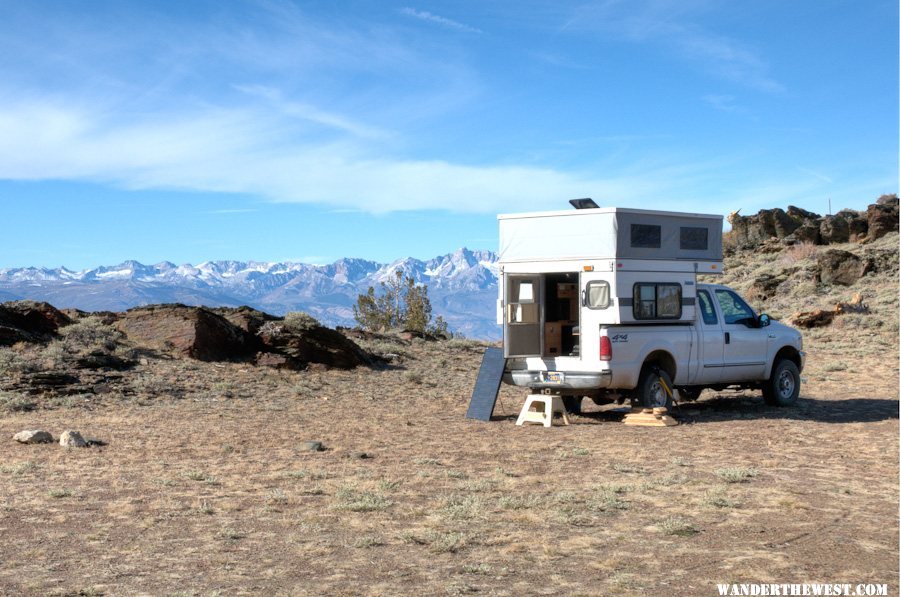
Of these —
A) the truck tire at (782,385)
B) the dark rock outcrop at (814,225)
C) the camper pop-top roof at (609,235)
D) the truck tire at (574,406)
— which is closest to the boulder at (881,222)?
the dark rock outcrop at (814,225)

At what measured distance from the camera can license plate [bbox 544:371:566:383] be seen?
44.6 feet

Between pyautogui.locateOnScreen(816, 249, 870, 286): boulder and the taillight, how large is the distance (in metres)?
30.5

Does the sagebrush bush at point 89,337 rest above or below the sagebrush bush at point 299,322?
below

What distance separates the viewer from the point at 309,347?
21359 mm

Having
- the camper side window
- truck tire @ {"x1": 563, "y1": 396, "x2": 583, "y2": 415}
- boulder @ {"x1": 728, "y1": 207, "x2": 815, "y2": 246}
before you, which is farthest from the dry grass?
boulder @ {"x1": 728, "y1": 207, "x2": 815, "y2": 246}

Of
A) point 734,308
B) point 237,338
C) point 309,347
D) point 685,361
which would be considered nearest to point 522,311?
point 685,361

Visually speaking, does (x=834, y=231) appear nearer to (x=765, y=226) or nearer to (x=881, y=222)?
(x=881, y=222)

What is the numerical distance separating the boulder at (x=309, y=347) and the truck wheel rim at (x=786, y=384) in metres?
10.1

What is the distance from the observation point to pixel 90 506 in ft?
26.4

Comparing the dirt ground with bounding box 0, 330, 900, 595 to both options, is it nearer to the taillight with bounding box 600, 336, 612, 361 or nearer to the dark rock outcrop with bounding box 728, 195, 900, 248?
the taillight with bounding box 600, 336, 612, 361

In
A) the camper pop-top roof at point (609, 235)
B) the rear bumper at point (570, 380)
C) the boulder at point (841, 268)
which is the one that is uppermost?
the boulder at point (841, 268)

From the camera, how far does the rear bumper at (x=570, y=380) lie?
13.3 metres

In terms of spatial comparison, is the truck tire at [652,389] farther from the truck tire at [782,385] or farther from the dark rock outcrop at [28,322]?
the dark rock outcrop at [28,322]

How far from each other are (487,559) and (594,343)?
24.1 feet
